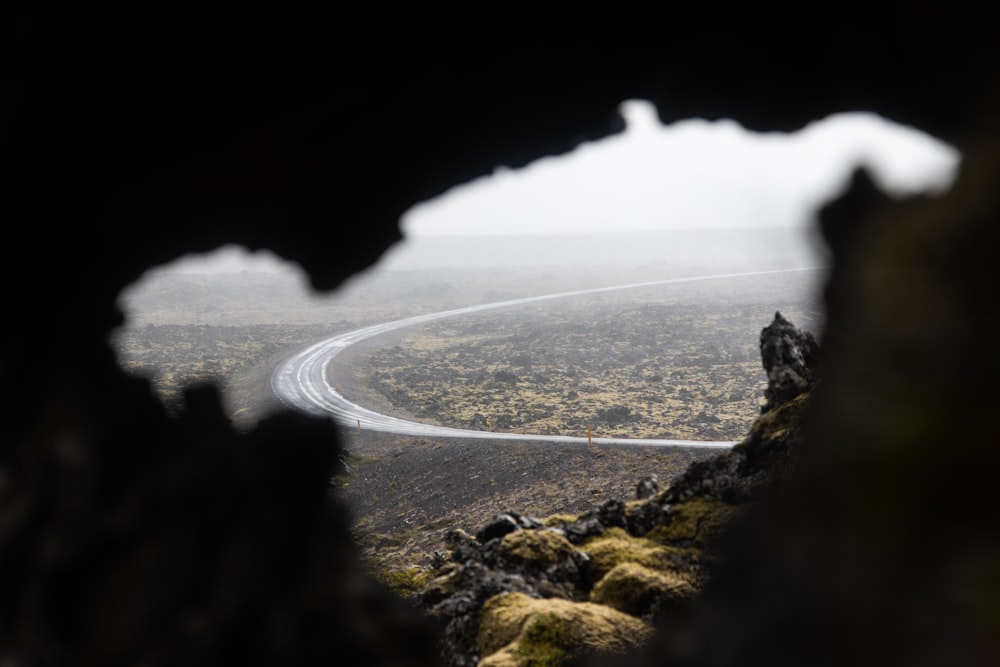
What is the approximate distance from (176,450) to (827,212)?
7.95 m

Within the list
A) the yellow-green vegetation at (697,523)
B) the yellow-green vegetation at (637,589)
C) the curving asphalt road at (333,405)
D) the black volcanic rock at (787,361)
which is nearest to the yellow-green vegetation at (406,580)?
the yellow-green vegetation at (637,589)

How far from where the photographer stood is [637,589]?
1066 cm

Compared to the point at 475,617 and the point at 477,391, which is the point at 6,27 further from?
the point at 477,391

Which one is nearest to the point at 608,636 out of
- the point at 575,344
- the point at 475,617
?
the point at 475,617

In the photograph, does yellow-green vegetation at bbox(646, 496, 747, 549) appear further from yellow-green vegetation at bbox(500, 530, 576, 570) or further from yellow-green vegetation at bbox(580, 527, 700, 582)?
yellow-green vegetation at bbox(500, 530, 576, 570)

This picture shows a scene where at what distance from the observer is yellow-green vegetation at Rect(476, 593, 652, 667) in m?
9.12

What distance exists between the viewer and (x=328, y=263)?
10.0m

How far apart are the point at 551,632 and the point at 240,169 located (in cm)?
885

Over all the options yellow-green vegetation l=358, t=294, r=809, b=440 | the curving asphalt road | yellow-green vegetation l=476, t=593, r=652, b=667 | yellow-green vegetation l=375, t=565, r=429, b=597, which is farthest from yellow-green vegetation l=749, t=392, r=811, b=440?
yellow-green vegetation l=358, t=294, r=809, b=440

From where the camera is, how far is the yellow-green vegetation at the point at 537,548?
12297 mm

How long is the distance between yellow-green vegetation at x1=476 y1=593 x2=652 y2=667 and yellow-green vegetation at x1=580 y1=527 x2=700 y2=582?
1.68 meters

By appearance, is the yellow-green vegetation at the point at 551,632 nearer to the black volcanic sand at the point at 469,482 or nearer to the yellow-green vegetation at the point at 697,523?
the yellow-green vegetation at the point at 697,523

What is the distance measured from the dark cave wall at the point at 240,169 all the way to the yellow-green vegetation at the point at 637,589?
5114 mm

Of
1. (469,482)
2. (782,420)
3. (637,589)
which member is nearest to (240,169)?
(637,589)
